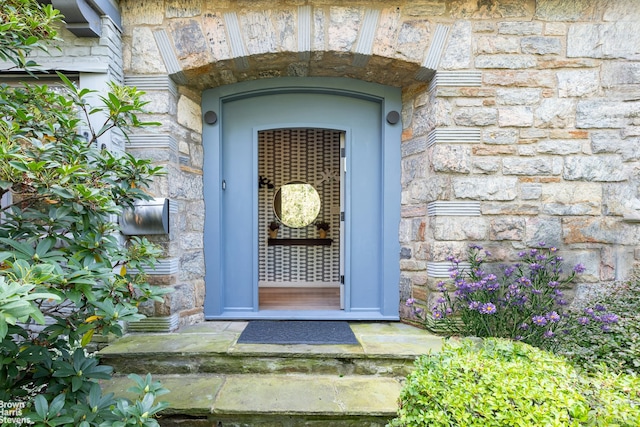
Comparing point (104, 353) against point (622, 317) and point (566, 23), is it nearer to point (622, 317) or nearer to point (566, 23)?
point (622, 317)

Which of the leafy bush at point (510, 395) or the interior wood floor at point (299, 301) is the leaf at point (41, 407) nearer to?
the leafy bush at point (510, 395)

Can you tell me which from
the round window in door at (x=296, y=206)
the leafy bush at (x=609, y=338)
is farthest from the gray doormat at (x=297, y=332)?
the round window in door at (x=296, y=206)

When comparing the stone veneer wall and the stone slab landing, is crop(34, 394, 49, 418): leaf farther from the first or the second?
the stone veneer wall

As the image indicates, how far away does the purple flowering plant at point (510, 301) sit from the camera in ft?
6.76

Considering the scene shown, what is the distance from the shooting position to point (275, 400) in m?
1.76

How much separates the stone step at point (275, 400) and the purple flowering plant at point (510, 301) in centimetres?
64

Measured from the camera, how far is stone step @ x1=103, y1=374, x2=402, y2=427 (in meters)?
1.68

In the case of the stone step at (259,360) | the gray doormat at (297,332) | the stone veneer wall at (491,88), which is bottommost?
the stone step at (259,360)

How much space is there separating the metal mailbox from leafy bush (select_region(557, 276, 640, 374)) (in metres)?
2.54

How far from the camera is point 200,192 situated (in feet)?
8.73

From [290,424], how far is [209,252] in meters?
1.45

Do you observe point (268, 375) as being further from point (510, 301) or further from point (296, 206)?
point (296, 206)

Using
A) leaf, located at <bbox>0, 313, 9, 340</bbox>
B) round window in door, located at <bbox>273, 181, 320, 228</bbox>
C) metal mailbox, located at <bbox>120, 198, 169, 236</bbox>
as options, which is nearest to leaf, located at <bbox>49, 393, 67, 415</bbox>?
leaf, located at <bbox>0, 313, 9, 340</bbox>

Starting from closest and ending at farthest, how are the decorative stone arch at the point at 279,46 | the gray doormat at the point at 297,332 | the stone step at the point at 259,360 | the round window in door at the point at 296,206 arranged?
the stone step at the point at 259,360
the gray doormat at the point at 297,332
the decorative stone arch at the point at 279,46
the round window in door at the point at 296,206
